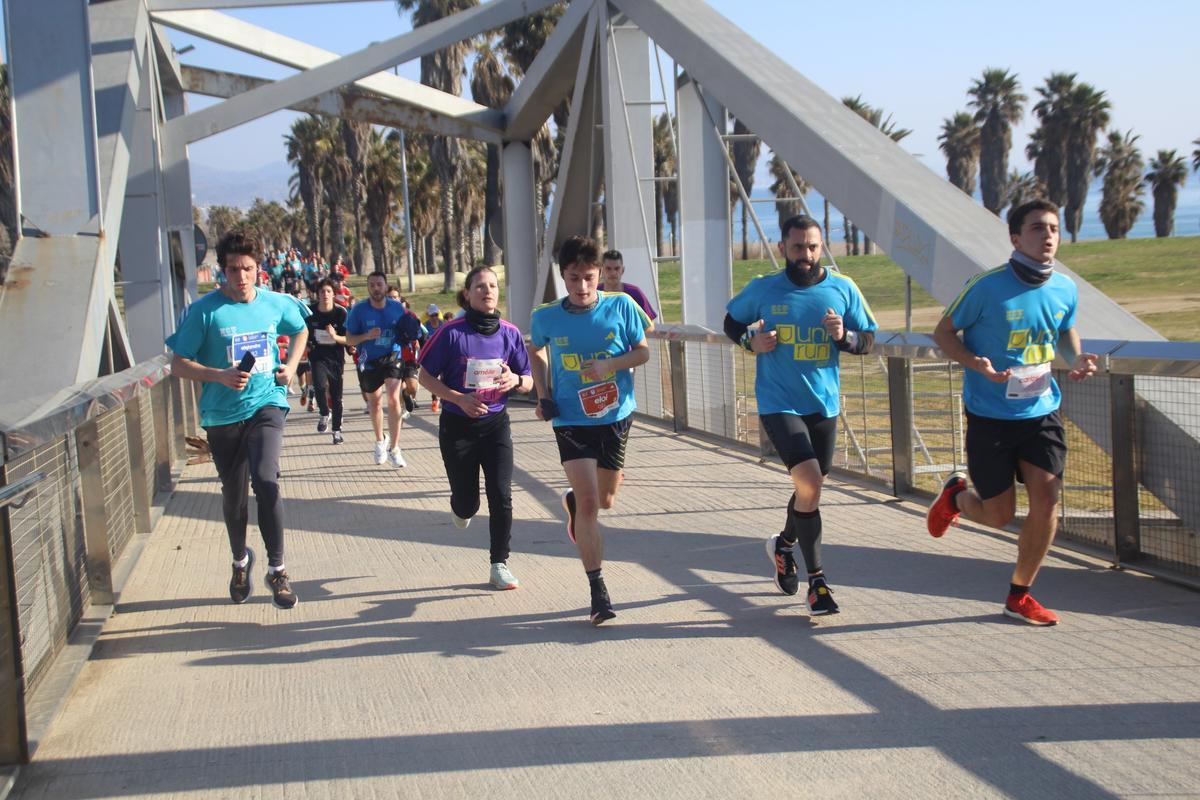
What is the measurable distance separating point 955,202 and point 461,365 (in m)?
4.20

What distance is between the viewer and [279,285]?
2127 inches

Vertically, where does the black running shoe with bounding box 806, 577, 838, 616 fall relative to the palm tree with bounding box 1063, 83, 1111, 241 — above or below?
below

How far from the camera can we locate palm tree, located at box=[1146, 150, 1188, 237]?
90.6m

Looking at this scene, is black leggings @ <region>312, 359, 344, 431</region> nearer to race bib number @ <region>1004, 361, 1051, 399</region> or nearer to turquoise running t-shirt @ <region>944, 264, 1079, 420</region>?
turquoise running t-shirt @ <region>944, 264, 1079, 420</region>

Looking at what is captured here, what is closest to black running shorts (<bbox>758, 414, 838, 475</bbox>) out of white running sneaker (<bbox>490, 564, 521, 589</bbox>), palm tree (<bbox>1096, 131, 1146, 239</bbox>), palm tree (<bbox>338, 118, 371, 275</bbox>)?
white running sneaker (<bbox>490, 564, 521, 589</bbox>)

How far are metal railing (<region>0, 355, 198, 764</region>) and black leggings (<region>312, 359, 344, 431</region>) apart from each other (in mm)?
6102

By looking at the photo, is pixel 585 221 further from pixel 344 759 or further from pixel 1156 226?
pixel 1156 226

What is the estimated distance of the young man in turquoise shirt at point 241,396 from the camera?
6.73 m

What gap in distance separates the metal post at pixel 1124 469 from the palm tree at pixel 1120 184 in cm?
8908

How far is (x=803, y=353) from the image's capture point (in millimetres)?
6352

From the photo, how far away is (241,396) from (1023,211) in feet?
13.6

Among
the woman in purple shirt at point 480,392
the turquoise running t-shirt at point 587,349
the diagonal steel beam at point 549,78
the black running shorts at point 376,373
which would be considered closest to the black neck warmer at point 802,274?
the turquoise running t-shirt at point 587,349

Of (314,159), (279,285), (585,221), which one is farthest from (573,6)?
(314,159)

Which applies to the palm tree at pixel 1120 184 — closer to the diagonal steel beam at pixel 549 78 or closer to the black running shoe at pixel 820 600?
the diagonal steel beam at pixel 549 78
